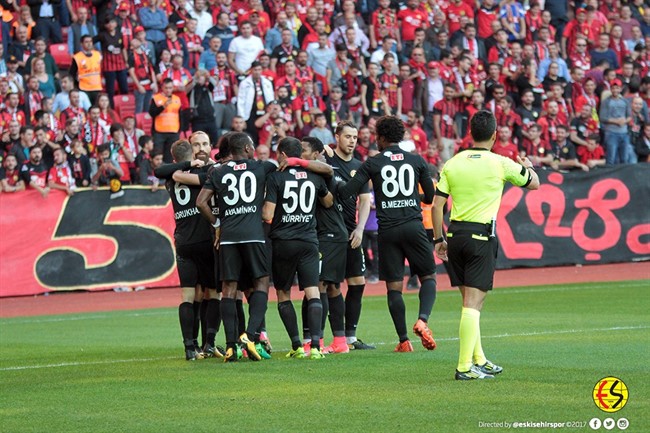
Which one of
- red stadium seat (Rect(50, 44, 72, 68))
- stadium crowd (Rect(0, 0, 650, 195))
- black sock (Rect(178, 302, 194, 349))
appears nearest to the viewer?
black sock (Rect(178, 302, 194, 349))

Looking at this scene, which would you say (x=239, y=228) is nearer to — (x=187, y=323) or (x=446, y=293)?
(x=187, y=323)

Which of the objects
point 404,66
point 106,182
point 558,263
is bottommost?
point 558,263

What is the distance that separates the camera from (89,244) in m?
22.6

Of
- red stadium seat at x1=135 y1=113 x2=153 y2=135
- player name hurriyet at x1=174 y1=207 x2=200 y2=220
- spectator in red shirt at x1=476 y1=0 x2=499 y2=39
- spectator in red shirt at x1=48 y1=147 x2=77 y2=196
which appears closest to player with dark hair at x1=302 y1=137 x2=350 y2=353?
player name hurriyet at x1=174 y1=207 x2=200 y2=220

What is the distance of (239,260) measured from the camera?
1239 cm

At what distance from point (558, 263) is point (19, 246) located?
10646 millimetres

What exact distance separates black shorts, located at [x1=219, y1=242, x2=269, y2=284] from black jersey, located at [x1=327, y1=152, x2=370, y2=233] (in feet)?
4.17

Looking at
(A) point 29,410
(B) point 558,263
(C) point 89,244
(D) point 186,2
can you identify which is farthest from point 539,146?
(A) point 29,410

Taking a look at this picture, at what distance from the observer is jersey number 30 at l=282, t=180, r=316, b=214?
40.9 ft

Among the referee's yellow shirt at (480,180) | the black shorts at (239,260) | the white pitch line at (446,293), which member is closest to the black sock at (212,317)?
the black shorts at (239,260)

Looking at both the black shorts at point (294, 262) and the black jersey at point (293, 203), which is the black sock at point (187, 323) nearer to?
the black shorts at point (294, 262)

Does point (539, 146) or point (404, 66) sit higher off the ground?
point (404, 66)

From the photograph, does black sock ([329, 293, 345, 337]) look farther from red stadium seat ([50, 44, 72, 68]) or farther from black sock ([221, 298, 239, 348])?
red stadium seat ([50, 44, 72, 68])

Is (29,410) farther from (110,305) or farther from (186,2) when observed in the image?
(186,2)
